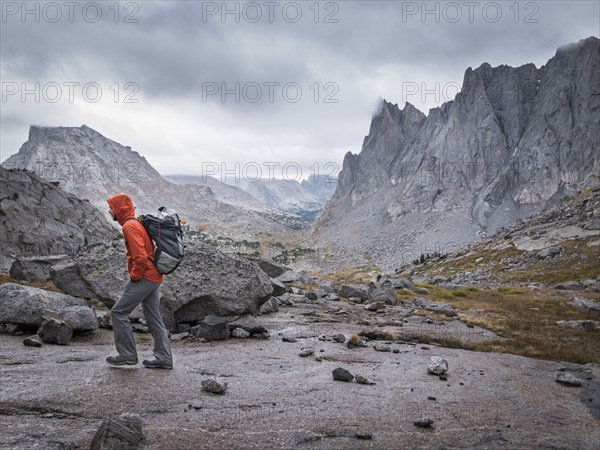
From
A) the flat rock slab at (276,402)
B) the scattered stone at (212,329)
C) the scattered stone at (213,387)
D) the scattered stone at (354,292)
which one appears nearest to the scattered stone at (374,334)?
the flat rock slab at (276,402)

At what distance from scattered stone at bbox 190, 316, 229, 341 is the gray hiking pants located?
4217 mm

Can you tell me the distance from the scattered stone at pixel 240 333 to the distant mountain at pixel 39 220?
36194mm

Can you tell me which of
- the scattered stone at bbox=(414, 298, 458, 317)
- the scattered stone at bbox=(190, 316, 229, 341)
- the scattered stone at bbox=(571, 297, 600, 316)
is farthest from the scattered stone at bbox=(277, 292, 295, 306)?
the scattered stone at bbox=(571, 297, 600, 316)

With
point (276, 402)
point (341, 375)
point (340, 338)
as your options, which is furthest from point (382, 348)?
point (276, 402)

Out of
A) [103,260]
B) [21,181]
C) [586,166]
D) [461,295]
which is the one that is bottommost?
→ [461,295]

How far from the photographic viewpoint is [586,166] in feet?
477

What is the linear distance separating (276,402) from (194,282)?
28.6ft

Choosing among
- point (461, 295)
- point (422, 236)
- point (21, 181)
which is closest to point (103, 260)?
point (461, 295)

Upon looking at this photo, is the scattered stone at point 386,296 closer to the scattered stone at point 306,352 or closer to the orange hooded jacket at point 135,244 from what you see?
the scattered stone at point 306,352

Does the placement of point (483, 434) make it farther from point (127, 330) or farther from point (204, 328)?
point (204, 328)

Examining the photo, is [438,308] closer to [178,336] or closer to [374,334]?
[374,334]

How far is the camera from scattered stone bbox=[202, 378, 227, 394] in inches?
367

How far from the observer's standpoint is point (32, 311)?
14086 mm

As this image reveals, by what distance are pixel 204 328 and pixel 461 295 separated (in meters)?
32.4
